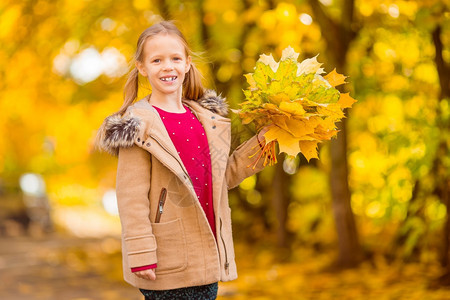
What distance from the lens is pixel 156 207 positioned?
109 inches

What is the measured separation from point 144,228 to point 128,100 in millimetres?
614

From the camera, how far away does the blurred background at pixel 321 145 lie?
22.3ft

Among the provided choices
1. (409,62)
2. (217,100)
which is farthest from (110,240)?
(217,100)

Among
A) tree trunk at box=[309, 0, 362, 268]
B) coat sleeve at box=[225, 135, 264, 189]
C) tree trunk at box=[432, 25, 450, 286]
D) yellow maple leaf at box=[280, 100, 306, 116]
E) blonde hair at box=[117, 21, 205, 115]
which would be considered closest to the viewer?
yellow maple leaf at box=[280, 100, 306, 116]

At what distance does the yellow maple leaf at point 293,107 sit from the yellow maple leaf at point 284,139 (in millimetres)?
108

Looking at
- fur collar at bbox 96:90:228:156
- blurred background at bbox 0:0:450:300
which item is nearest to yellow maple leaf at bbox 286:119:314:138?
fur collar at bbox 96:90:228:156

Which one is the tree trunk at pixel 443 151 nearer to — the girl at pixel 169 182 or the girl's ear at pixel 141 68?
the girl at pixel 169 182

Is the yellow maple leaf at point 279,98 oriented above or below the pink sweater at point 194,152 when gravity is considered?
above

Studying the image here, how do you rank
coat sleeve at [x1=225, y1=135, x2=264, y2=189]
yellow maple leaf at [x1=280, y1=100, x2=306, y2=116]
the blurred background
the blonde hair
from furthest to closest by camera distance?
the blurred background < coat sleeve at [x1=225, y1=135, x2=264, y2=189] < the blonde hair < yellow maple leaf at [x1=280, y1=100, x2=306, y2=116]

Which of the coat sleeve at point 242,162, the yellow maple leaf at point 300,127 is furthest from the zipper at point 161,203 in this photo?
the yellow maple leaf at point 300,127

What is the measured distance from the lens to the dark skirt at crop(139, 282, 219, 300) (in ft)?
9.28

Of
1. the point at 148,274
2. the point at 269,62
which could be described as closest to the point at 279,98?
the point at 269,62

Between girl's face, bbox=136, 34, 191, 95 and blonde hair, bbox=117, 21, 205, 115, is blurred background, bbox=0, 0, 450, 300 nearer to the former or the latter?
blonde hair, bbox=117, 21, 205, 115

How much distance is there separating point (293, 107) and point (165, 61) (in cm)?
58
